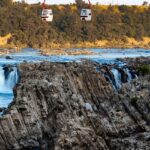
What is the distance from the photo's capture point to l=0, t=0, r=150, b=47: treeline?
124562mm

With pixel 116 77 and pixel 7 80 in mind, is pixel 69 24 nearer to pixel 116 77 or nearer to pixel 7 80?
pixel 7 80

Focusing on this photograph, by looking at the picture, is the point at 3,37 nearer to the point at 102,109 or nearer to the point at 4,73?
the point at 4,73

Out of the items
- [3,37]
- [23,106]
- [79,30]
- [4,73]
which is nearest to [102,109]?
[23,106]

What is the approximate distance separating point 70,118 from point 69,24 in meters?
120

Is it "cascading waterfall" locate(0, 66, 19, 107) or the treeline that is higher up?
"cascading waterfall" locate(0, 66, 19, 107)

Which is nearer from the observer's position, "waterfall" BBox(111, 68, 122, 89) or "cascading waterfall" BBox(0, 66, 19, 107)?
"waterfall" BBox(111, 68, 122, 89)

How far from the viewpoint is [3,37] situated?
122062 mm

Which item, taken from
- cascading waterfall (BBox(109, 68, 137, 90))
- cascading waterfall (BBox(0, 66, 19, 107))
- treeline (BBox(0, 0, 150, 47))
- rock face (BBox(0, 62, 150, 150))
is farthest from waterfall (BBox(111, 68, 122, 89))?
treeline (BBox(0, 0, 150, 47))

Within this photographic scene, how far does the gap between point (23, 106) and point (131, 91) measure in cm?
426

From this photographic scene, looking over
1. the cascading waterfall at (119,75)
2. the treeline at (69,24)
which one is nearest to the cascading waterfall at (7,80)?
→ the cascading waterfall at (119,75)

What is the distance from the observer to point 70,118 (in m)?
17.2

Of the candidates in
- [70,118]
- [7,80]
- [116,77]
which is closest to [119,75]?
[116,77]

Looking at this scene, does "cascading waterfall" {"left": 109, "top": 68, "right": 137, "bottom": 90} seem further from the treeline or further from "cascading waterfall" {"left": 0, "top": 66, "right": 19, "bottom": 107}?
the treeline

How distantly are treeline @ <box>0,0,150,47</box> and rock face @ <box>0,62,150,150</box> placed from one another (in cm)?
9461
